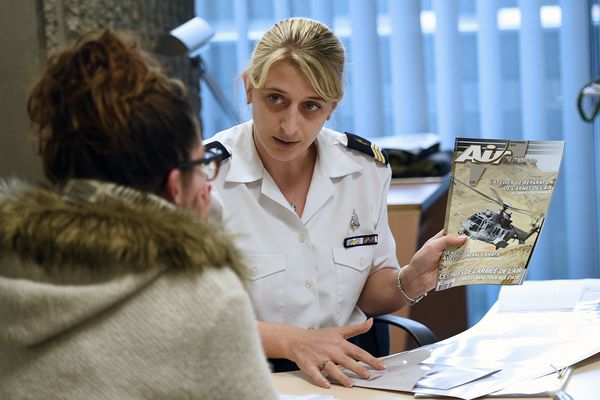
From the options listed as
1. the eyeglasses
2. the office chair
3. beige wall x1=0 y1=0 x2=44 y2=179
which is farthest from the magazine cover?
beige wall x1=0 y1=0 x2=44 y2=179

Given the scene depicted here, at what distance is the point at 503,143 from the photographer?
5.33ft

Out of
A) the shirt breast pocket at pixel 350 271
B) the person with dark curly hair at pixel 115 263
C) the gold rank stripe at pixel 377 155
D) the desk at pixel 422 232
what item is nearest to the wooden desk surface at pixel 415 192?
the desk at pixel 422 232

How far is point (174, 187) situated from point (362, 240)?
0.99m

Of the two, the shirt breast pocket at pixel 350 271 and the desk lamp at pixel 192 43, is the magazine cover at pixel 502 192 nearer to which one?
Answer: the shirt breast pocket at pixel 350 271

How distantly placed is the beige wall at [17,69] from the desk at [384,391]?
1.73m

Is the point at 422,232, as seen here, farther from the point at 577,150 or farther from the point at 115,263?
the point at 115,263

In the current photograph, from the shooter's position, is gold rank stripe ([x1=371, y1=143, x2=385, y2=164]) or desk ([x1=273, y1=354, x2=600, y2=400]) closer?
desk ([x1=273, y1=354, x2=600, y2=400])

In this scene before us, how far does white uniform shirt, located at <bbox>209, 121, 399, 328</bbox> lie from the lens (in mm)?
1939

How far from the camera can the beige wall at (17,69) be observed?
A: 3012 mm

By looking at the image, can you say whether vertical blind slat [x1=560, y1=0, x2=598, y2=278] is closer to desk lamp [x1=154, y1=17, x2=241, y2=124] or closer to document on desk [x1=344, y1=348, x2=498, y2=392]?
desk lamp [x1=154, y1=17, x2=241, y2=124]

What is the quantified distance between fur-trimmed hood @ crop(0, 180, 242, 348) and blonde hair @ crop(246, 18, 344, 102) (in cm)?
85

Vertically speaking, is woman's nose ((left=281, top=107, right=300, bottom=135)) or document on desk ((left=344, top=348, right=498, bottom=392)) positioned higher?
woman's nose ((left=281, top=107, right=300, bottom=135))

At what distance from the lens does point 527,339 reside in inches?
66.6

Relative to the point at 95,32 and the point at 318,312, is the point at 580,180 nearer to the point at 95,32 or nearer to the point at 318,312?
the point at 318,312
